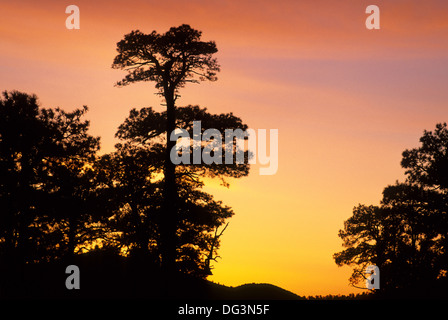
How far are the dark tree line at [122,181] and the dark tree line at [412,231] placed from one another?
39.9 ft

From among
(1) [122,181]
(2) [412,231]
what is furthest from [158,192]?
(2) [412,231]

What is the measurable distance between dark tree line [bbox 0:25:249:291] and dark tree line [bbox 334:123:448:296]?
12154 mm

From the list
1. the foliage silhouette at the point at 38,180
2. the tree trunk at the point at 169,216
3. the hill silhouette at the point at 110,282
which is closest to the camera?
the tree trunk at the point at 169,216

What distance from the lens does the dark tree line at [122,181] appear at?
2539 cm

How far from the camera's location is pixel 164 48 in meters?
25.3

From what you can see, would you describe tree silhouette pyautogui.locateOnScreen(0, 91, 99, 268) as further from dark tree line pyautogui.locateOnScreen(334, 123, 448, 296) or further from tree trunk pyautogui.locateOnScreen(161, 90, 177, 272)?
dark tree line pyautogui.locateOnScreen(334, 123, 448, 296)

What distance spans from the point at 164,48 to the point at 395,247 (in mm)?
27259

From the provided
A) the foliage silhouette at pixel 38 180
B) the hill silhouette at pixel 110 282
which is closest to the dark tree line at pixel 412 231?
the hill silhouette at pixel 110 282

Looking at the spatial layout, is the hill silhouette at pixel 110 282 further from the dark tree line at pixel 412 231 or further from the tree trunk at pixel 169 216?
the dark tree line at pixel 412 231

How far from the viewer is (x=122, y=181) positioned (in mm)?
30062

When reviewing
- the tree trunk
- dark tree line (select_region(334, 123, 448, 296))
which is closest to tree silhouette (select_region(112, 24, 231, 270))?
the tree trunk

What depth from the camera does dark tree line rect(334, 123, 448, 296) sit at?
102 feet

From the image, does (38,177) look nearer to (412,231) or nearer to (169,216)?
(169,216)

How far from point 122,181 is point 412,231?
2251cm
